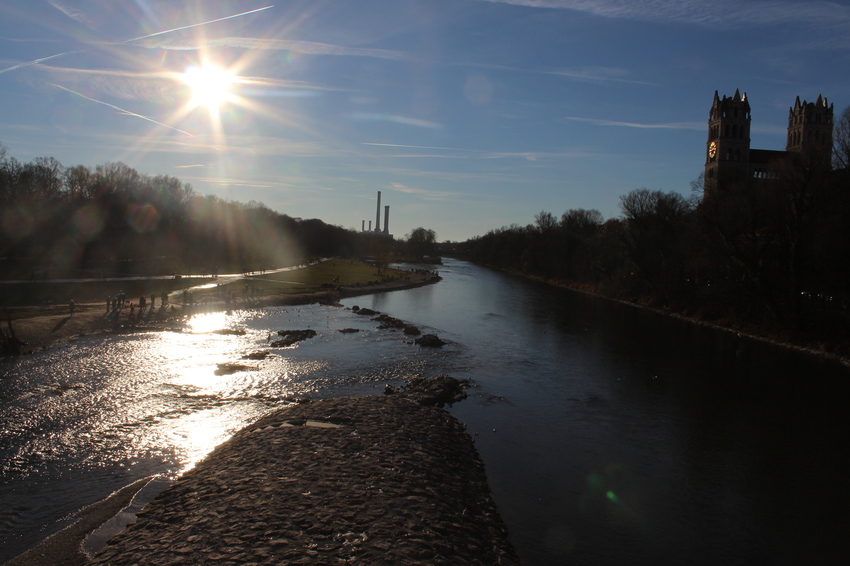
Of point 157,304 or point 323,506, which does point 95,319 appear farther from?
point 323,506

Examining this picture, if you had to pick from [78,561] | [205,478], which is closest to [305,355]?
[205,478]

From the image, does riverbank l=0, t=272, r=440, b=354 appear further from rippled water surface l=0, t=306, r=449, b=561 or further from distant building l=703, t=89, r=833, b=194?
distant building l=703, t=89, r=833, b=194

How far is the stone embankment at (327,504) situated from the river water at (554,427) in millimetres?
1022

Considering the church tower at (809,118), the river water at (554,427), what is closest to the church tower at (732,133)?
the church tower at (809,118)

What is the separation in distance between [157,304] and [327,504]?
35966 millimetres

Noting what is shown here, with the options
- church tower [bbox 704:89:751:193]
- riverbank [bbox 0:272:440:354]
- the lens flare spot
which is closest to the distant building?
church tower [bbox 704:89:751:193]

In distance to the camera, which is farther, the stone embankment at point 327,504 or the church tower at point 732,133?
the church tower at point 732,133

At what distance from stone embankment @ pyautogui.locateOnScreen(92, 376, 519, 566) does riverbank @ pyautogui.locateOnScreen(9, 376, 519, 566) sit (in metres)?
0.03

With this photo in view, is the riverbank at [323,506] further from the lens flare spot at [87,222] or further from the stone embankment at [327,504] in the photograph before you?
the lens flare spot at [87,222]

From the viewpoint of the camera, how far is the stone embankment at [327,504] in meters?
8.61

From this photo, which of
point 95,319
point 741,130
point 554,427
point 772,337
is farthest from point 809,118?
point 95,319

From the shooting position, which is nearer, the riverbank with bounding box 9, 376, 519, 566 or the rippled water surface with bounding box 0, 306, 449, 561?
the riverbank with bounding box 9, 376, 519, 566

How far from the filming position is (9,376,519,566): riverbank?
8625 mm

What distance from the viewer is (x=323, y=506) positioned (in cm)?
1008
